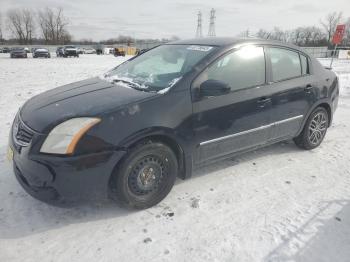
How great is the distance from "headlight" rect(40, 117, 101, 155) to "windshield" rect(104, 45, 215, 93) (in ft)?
2.55

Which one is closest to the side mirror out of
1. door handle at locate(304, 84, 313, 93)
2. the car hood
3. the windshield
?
the windshield

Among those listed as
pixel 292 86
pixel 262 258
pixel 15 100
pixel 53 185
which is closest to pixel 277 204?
pixel 262 258

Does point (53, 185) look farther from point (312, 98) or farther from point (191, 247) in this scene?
point (312, 98)

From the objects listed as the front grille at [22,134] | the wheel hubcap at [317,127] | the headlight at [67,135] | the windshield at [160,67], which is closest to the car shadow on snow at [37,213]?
the headlight at [67,135]

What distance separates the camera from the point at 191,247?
2422 mm

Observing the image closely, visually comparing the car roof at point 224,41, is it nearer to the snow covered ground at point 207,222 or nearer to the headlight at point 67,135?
the snow covered ground at point 207,222

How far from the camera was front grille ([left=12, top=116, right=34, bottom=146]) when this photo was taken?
2575 millimetres

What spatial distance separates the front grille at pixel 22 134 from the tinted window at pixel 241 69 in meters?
1.78

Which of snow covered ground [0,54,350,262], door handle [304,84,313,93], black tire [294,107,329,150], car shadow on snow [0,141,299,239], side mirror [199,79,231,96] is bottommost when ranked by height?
snow covered ground [0,54,350,262]

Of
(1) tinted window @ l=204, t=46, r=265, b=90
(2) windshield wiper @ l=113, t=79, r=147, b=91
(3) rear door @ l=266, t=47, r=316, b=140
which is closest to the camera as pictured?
(2) windshield wiper @ l=113, t=79, r=147, b=91

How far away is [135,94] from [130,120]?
0.39 m

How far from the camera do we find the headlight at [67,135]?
2447 millimetres

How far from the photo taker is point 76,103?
2855 mm

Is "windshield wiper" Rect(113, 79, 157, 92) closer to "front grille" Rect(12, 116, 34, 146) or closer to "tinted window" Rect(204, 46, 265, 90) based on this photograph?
"tinted window" Rect(204, 46, 265, 90)
